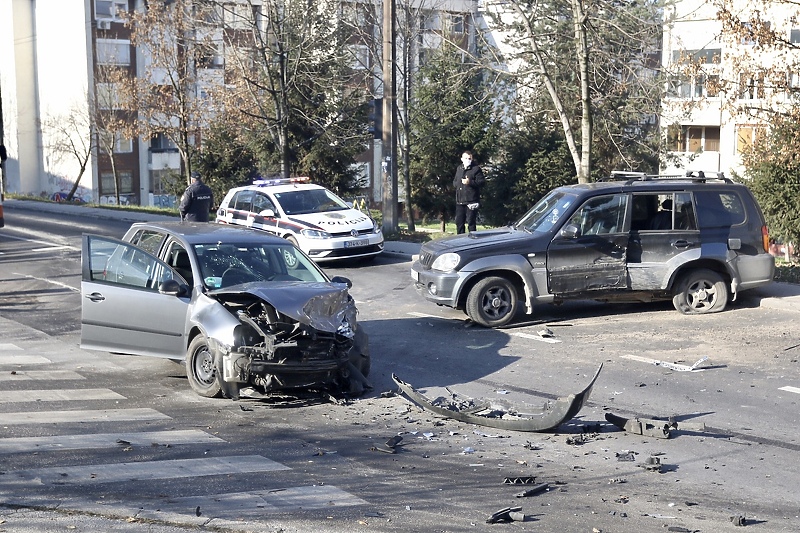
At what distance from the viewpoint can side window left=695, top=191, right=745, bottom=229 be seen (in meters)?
13.3

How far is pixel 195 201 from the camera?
21.2 meters

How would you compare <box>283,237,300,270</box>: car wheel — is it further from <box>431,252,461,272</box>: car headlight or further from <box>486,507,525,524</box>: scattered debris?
<box>486,507,525,524</box>: scattered debris

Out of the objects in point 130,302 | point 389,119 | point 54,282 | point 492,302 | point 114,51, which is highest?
point 114,51

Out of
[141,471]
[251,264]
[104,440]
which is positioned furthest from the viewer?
[251,264]

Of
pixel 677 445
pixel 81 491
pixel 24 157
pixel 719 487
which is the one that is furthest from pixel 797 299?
pixel 24 157

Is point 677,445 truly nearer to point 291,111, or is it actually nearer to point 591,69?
point 591,69

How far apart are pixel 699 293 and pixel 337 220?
27.2 feet

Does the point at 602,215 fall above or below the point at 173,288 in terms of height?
above

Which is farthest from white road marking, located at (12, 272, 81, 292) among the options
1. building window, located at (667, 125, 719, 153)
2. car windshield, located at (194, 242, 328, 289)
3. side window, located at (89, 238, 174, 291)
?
building window, located at (667, 125, 719, 153)

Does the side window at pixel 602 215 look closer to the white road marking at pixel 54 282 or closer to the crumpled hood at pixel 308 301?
the crumpled hood at pixel 308 301

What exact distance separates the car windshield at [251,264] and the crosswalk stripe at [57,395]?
149 cm

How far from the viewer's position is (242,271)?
10.3 m

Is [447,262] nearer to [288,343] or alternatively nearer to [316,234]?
[288,343]

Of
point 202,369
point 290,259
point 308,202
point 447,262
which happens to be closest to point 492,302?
point 447,262
